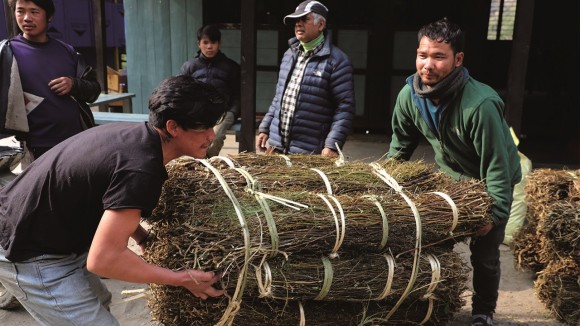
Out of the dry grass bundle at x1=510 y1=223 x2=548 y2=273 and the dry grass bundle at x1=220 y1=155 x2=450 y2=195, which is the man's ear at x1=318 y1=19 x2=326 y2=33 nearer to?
the dry grass bundle at x1=220 y1=155 x2=450 y2=195

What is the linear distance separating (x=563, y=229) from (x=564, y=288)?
41 centimetres

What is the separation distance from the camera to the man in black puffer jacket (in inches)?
224

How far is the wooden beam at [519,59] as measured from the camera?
5.12 m

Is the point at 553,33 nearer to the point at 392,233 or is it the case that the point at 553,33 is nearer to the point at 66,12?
the point at 392,233

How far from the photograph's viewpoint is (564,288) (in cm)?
329

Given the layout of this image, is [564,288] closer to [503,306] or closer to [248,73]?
[503,306]

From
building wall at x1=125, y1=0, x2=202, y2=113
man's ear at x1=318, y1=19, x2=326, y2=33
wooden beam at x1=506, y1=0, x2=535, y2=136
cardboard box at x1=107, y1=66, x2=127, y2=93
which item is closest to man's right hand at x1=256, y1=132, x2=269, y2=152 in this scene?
man's ear at x1=318, y1=19, x2=326, y2=33

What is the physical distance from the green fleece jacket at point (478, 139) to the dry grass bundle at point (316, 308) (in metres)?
0.52

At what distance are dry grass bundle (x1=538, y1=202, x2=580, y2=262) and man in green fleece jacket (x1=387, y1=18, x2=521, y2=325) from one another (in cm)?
40

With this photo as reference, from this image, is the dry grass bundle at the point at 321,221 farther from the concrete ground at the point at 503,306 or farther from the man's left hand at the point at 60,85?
the man's left hand at the point at 60,85

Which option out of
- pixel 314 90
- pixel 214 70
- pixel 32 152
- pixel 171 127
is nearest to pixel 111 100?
pixel 214 70

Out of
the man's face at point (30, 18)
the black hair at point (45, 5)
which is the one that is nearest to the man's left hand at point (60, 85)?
the man's face at point (30, 18)

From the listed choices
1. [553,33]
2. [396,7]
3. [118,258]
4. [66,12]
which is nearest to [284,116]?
[118,258]

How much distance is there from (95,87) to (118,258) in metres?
2.20
